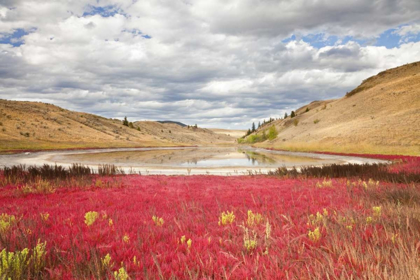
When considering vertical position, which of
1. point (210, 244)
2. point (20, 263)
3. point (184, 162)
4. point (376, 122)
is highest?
point (376, 122)

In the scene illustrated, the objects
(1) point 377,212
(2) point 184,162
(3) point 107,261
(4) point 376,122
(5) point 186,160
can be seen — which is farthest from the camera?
(4) point 376,122

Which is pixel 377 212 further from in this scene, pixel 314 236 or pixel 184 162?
pixel 184 162

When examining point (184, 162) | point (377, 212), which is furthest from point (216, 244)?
point (184, 162)

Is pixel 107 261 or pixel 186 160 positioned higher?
pixel 107 261

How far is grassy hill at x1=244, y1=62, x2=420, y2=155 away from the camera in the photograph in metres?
50.4

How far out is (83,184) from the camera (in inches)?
456

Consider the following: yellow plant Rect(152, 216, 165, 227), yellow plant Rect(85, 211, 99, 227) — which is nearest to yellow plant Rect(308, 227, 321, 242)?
yellow plant Rect(152, 216, 165, 227)

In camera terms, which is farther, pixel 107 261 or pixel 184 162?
pixel 184 162

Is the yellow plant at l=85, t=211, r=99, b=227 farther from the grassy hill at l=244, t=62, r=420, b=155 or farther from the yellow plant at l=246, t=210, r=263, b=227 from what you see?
the grassy hill at l=244, t=62, r=420, b=155

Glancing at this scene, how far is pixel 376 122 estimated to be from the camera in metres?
64.5

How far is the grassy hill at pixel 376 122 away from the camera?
50.4m

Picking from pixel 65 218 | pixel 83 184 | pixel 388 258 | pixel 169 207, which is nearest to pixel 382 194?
pixel 388 258

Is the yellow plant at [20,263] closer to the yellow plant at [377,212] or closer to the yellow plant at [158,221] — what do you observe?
the yellow plant at [158,221]

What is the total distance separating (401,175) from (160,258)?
13.0 meters
